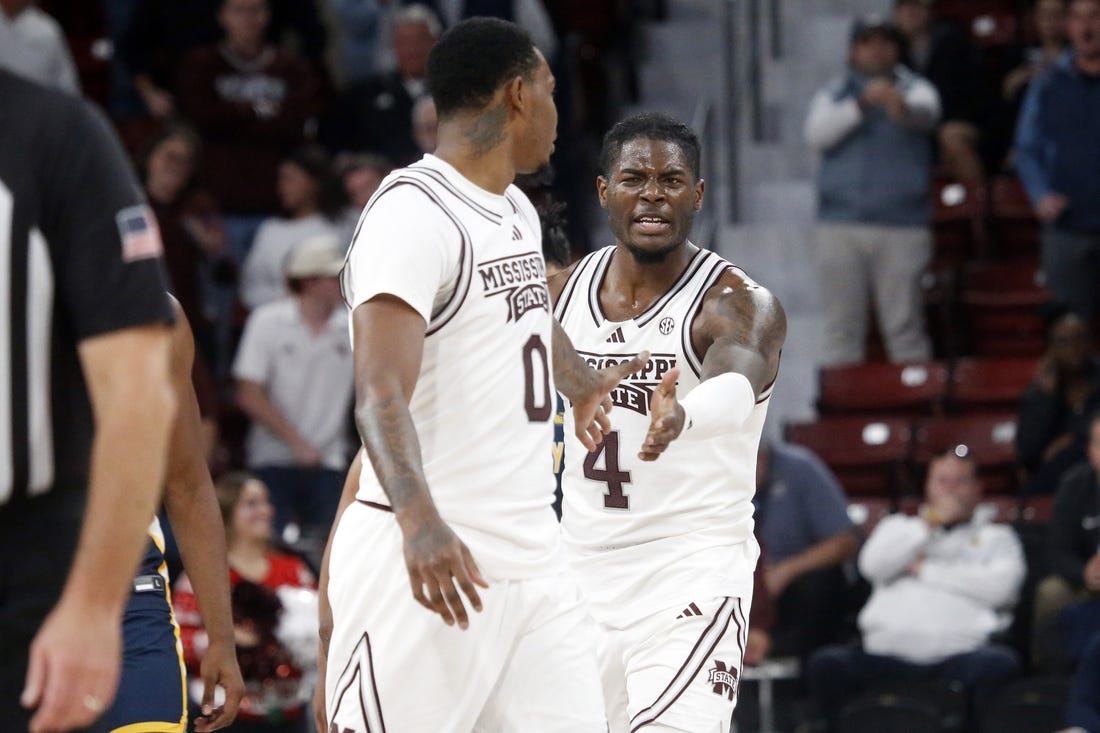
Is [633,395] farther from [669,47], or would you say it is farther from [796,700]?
[669,47]

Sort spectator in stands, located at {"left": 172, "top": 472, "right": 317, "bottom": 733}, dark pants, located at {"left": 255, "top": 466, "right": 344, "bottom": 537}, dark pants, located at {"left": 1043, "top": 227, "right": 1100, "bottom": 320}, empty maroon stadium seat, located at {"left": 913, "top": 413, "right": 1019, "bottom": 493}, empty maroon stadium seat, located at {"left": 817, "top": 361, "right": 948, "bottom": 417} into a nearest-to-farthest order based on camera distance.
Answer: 1. spectator in stands, located at {"left": 172, "top": 472, "right": 317, "bottom": 733}
2. dark pants, located at {"left": 255, "top": 466, "right": 344, "bottom": 537}
3. empty maroon stadium seat, located at {"left": 913, "top": 413, "right": 1019, "bottom": 493}
4. dark pants, located at {"left": 1043, "top": 227, "right": 1100, "bottom": 320}
5. empty maroon stadium seat, located at {"left": 817, "top": 361, "right": 948, "bottom": 417}

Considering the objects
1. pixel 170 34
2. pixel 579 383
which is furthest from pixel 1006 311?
pixel 579 383

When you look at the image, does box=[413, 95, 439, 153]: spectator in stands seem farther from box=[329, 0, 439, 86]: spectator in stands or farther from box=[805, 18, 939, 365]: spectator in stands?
box=[805, 18, 939, 365]: spectator in stands

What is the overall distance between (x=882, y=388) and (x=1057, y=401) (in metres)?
1.41

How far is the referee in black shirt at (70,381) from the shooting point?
116 inches

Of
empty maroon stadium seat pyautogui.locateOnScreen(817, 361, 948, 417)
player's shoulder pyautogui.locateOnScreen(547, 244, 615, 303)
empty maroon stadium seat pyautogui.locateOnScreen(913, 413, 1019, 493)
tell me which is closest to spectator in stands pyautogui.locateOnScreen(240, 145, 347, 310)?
empty maroon stadium seat pyautogui.locateOnScreen(817, 361, 948, 417)

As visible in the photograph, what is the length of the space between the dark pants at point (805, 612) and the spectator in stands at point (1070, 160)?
9.00ft

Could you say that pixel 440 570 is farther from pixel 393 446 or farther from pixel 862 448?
pixel 862 448

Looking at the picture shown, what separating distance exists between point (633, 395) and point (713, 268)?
0.49 metres

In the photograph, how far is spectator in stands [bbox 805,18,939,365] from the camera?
12.3 meters

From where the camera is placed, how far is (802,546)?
1029 cm

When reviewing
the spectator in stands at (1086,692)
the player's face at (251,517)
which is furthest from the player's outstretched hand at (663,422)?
the spectator in stands at (1086,692)

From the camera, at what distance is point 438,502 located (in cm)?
447

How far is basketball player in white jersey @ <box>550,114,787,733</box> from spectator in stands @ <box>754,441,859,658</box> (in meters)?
4.28
